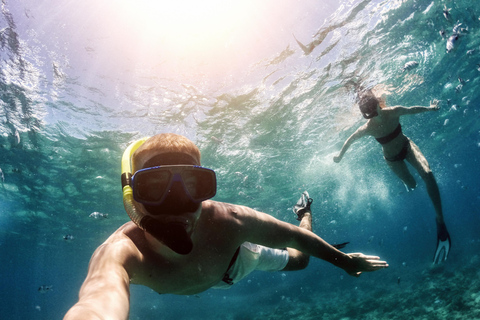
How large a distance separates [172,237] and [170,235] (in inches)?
1.1

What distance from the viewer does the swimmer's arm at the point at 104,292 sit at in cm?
163

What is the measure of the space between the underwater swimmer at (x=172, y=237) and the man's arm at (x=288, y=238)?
0.6 inches

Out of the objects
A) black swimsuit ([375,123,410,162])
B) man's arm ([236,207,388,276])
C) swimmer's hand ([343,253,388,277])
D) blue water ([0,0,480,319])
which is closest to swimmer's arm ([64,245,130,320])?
man's arm ([236,207,388,276])

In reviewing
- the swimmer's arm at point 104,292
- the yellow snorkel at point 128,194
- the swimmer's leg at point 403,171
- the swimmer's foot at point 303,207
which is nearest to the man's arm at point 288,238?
the yellow snorkel at point 128,194

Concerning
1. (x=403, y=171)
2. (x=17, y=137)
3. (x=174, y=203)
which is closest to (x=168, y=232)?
(x=174, y=203)

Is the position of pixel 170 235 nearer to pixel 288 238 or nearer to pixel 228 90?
pixel 288 238

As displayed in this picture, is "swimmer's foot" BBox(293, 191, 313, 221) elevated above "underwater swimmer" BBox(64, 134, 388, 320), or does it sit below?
below

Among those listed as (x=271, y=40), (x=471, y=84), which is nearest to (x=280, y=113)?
(x=271, y=40)

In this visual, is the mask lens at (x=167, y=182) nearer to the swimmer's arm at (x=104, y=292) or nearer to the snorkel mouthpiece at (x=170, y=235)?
the snorkel mouthpiece at (x=170, y=235)

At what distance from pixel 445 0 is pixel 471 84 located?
13326 millimetres

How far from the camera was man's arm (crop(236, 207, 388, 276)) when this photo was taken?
3.42 m

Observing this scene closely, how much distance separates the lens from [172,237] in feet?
7.36

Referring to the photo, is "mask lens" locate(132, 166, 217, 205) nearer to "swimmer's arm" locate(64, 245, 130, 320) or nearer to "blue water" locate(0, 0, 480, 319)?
"swimmer's arm" locate(64, 245, 130, 320)

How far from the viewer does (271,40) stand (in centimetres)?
1081
